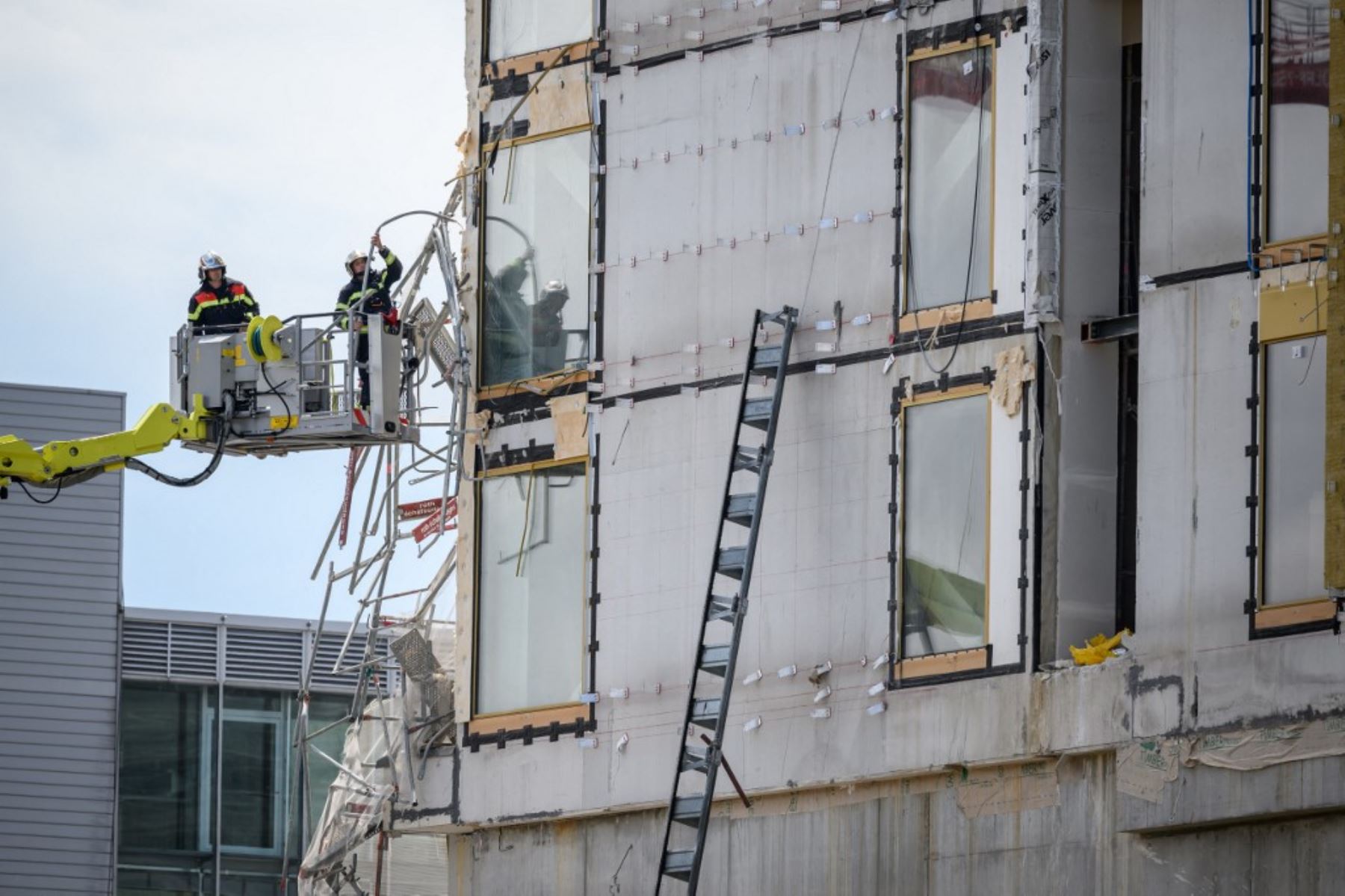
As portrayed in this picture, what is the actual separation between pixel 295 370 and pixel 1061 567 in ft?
33.0

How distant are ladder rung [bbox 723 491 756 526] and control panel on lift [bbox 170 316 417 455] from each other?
4619mm

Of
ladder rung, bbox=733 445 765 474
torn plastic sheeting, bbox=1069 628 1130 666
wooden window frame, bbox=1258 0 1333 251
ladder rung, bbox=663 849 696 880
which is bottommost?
ladder rung, bbox=663 849 696 880

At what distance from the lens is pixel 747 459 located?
31.8 m

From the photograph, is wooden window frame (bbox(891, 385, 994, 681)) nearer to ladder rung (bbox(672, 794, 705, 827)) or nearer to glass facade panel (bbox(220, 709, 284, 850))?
ladder rung (bbox(672, 794, 705, 827))

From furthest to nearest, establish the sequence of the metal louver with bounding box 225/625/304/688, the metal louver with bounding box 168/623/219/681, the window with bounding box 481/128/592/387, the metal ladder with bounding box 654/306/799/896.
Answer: the metal louver with bounding box 225/625/304/688, the metal louver with bounding box 168/623/219/681, the window with bounding box 481/128/592/387, the metal ladder with bounding box 654/306/799/896

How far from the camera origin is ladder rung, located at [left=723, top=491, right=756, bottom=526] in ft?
104

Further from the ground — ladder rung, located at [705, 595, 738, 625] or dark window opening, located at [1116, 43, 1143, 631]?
dark window opening, located at [1116, 43, 1143, 631]

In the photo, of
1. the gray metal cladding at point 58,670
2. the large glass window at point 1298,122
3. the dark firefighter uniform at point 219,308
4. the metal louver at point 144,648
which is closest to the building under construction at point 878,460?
the large glass window at point 1298,122

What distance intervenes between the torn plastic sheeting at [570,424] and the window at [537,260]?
1.44 feet

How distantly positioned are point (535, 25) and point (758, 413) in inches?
260

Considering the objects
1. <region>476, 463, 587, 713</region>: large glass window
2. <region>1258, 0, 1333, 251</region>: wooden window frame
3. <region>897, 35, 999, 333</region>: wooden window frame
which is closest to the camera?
<region>1258, 0, 1333, 251</region>: wooden window frame

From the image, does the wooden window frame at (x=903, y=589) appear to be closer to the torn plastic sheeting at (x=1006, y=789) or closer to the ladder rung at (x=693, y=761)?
the torn plastic sheeting at (x=1006, y=789)

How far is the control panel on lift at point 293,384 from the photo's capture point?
3409cm

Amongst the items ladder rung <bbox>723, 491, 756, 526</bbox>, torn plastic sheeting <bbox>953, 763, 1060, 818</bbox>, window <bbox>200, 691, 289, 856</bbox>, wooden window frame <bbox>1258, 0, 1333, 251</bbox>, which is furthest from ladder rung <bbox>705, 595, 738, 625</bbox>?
window <bbox>200, 691, 289, 856</bbox>
